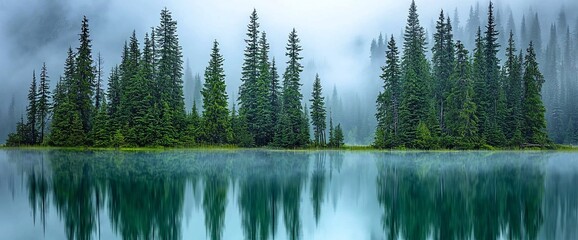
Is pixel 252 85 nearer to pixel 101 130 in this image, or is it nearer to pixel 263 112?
pixel 263 112

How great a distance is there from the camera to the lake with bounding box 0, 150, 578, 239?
57.1 feet

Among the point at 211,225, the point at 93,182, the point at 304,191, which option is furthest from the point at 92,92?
the point at 211,225

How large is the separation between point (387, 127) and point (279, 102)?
16.4 metres

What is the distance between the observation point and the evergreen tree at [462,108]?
69562mm

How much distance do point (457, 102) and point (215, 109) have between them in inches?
1323

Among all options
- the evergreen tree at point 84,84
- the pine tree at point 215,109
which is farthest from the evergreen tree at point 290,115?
the evergreen tree at point 84,84

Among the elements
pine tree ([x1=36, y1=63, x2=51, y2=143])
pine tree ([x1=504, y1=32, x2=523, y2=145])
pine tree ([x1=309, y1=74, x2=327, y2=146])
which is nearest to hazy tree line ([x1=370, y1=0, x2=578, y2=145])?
pine tree ([x1=504, y1=32, x2=523, y2=145])

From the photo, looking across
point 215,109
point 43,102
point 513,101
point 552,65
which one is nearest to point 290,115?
point 215,109

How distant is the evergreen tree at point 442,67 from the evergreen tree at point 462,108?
256 cm

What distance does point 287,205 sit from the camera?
22344 millimetres

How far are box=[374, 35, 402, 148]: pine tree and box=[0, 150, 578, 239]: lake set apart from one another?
3665 cm

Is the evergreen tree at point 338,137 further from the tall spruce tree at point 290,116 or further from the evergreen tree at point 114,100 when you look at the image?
the evergreen tree at point 114,100

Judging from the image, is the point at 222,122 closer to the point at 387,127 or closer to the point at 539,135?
the point at 387,127

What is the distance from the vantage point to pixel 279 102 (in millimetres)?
78688
